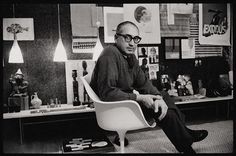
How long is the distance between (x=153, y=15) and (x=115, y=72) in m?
1.67

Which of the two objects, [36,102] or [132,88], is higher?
[132,88]

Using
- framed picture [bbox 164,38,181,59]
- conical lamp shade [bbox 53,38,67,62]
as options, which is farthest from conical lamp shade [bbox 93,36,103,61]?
framed picture [bbox 164,38,181,59]

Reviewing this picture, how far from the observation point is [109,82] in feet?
6.64

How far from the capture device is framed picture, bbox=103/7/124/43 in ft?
10.6

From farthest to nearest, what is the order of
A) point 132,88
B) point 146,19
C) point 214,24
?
point 214,24, point 146,19, point 132,88

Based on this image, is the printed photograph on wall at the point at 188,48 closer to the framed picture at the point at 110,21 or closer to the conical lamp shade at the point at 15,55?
the framed picture at the point at 110,21

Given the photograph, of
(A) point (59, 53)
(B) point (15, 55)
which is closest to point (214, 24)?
(A) point (59, 53)

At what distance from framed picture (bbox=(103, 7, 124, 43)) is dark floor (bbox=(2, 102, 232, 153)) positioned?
3.82 feet

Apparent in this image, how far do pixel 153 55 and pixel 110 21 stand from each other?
803mm

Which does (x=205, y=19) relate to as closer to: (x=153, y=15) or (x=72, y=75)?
(x=153, y=15)

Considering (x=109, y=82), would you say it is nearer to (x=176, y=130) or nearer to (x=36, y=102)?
(x=176, y=130)

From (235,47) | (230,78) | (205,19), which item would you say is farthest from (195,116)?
(235,47)

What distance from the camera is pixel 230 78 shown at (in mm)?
3631

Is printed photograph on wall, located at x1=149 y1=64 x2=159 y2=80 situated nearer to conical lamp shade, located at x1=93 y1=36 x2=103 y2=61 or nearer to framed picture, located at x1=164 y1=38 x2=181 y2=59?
framed picture, located at x1=164 y1=38 x2=181 y2=59
